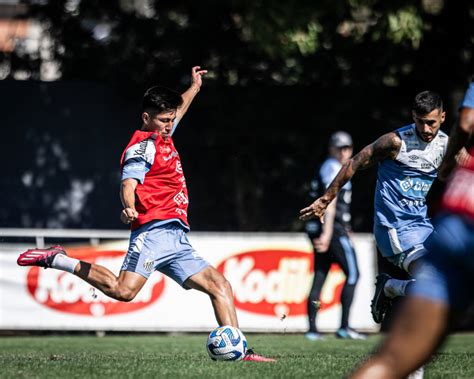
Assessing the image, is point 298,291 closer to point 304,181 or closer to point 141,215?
point 304,181

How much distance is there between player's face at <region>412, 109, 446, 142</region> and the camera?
26.0 feet

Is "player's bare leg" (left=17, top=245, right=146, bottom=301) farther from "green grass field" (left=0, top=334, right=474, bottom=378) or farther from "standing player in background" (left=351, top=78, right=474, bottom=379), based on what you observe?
"standing player in background" (left=351, top=78, right=474, bottom=379)

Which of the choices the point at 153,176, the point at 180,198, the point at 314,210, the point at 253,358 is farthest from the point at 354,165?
the point at 253,358

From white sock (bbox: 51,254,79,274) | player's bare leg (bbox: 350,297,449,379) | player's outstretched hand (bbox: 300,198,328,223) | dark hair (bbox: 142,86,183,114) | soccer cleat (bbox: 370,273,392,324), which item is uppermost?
dark hair (bbox: 142,86,183,114)

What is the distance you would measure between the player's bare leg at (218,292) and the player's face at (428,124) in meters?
1.99

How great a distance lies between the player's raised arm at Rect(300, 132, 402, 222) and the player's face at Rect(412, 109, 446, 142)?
0.68ft

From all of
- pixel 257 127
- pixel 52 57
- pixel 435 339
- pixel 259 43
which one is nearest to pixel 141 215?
pixel 435 339

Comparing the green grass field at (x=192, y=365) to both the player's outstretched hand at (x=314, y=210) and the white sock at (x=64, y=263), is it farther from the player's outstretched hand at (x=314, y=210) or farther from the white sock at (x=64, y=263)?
the player's outstretched hand at (x=314, y=210)

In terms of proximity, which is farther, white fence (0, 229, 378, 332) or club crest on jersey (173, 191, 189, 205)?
white fence (0, 229, 378, 332)

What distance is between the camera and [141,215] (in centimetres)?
786

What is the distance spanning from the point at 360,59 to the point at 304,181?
7.28 ft

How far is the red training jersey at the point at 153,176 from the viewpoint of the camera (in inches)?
307

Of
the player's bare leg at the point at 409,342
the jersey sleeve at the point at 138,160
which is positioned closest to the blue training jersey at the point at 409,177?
the jersey sleeve at the point at 138,160

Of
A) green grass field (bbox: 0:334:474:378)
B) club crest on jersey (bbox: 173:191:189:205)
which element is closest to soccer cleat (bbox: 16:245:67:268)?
green grass field (bbox: 0:334:474:378)
